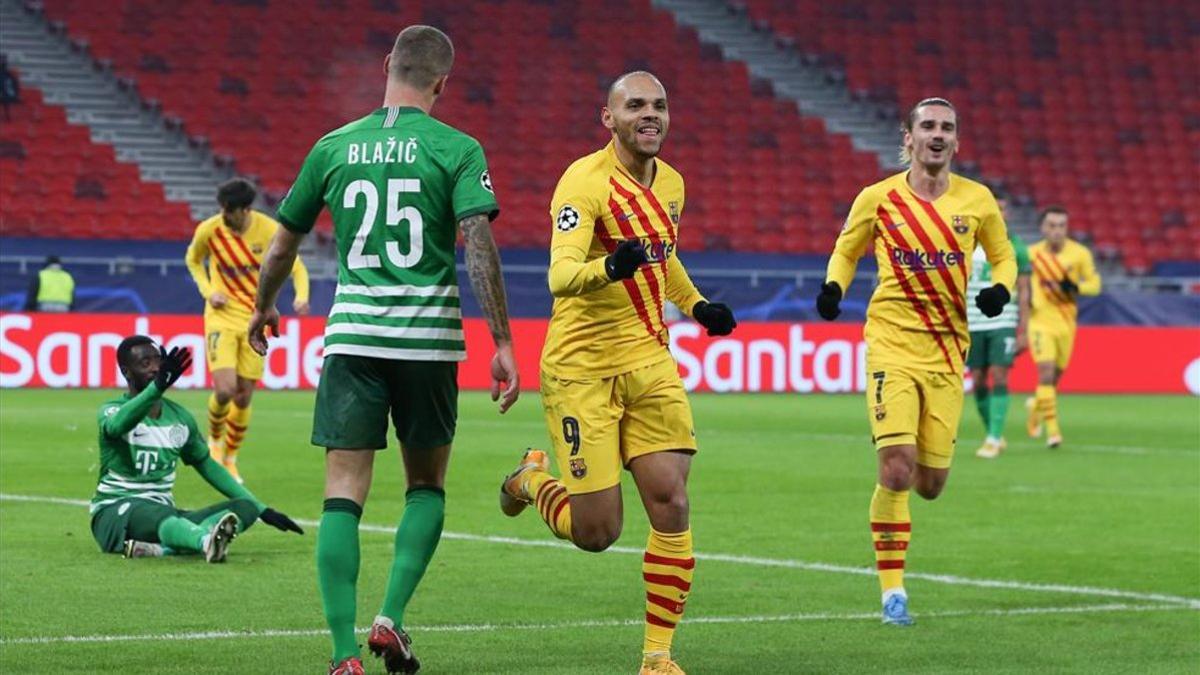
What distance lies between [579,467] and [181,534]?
10.9ft

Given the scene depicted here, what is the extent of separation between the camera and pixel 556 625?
8328mm

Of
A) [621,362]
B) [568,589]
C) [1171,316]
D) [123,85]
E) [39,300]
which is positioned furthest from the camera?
[123,85]

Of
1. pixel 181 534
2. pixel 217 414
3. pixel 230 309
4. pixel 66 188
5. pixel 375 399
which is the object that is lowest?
pixel 181 534

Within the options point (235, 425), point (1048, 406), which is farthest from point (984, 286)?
point (235, 425)

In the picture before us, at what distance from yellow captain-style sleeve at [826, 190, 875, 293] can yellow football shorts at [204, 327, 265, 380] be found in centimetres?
679

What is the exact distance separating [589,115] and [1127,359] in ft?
35.2

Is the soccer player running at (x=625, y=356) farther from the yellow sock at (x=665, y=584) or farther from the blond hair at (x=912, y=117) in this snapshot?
the blond hair at (x=912, y=117)

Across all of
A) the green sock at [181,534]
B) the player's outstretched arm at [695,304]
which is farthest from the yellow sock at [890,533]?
the green sock at [181,534]

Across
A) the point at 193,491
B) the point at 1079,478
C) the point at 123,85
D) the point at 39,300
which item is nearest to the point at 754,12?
the point at 123,85

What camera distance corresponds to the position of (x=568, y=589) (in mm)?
9461

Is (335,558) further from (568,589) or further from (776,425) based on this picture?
(776,425)

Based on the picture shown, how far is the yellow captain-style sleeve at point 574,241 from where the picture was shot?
6.89 metres

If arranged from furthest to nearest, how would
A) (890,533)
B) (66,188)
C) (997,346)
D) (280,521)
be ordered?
(66,188)
(997,346)
(280,521)
(890,533)

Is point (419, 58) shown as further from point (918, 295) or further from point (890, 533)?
point (890, 533)
